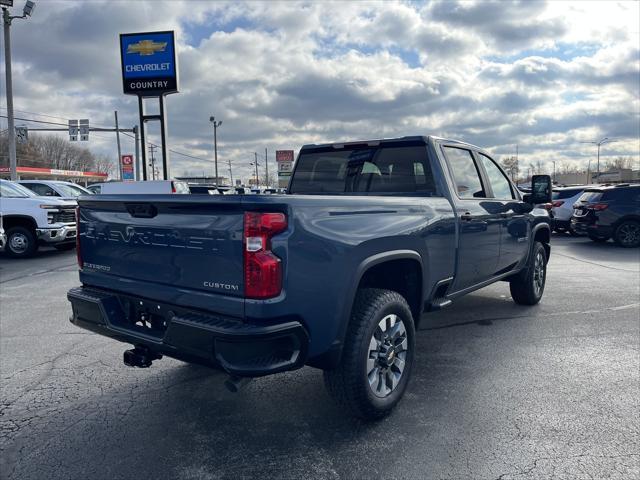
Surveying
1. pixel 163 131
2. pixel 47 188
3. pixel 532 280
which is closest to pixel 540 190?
pixel 532 280

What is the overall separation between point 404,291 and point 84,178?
94563 mm

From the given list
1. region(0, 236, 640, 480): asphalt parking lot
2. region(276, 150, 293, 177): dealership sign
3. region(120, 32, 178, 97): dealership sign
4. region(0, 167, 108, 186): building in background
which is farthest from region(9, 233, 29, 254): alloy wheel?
region(0, 167, 108, 186): building in background

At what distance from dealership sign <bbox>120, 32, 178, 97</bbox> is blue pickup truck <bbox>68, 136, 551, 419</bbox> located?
59.4 feet

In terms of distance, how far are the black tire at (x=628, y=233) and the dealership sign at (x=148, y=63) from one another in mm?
16614

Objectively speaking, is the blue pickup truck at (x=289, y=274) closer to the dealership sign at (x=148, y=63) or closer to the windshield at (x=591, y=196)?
the windshield at (x=591, y=196)

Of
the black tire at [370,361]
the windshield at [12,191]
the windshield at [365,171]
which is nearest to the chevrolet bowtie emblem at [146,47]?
the windshield at [12,191]

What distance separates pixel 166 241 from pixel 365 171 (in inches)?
89.7

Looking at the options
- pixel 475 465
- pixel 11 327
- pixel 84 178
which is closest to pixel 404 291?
pixel 475 465

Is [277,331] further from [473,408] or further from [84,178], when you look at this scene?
[84,178]

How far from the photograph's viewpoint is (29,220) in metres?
11.6

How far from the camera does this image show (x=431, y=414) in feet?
11.3

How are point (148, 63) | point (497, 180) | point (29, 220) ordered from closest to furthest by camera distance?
point (497, 180) → point (29, 220) → point (148, 63)

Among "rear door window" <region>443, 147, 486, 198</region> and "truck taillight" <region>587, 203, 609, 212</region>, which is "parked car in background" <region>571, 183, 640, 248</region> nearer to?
"truck taillight" <region>587, 203, 609, 212</region>

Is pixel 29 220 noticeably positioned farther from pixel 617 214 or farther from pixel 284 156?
pixel 284 156
